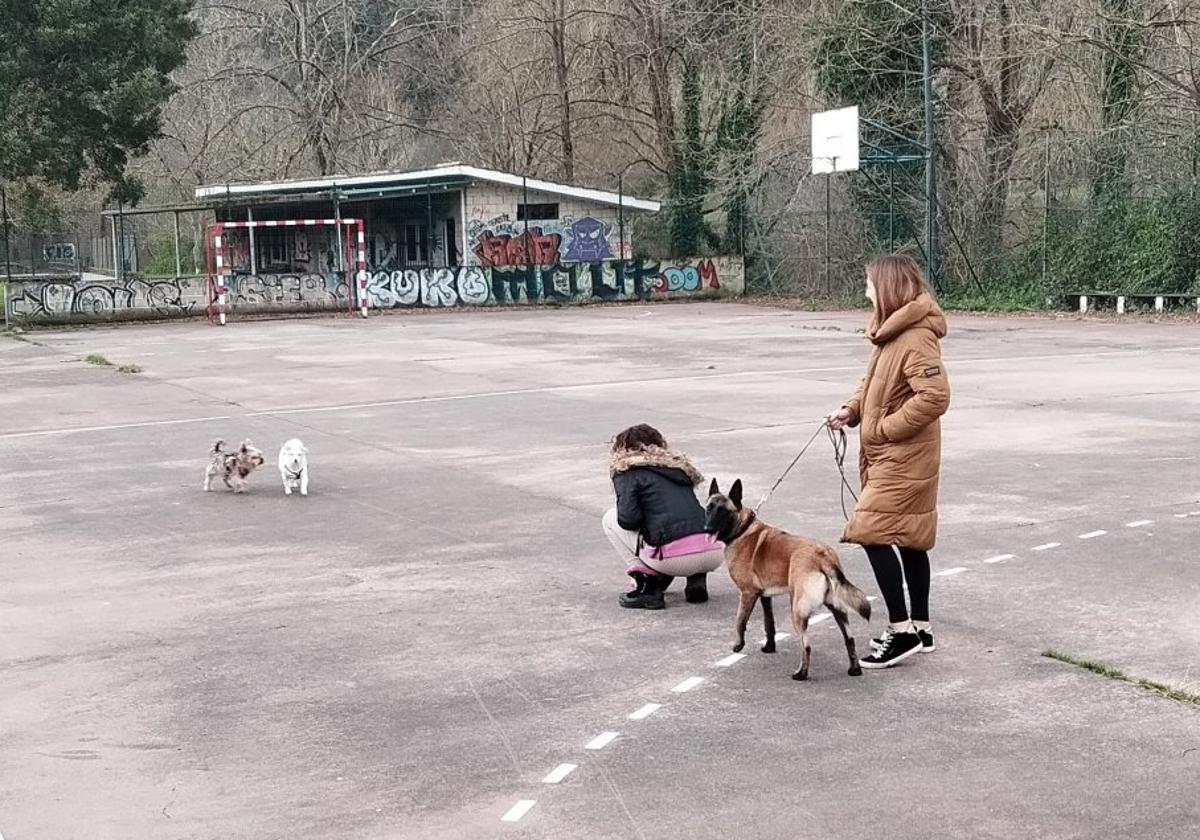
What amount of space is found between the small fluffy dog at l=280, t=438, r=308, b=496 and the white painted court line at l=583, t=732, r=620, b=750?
605cm

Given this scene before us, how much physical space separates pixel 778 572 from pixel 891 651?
2.01ft

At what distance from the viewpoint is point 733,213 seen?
40.3 meters

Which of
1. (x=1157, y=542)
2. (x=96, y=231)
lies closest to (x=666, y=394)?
(x=1157, y=542)

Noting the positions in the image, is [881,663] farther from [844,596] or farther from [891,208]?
[891,208]

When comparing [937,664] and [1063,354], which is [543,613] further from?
[1063,354]

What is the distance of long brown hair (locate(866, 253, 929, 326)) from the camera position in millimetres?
6215

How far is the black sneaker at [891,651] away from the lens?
20.7ft

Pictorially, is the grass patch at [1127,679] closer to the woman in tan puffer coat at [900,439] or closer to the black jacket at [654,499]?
the woman in tan puffer coat at [900,439]

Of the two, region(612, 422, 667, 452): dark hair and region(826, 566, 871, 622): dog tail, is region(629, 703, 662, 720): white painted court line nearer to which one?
region(826, 566, 871, 622): dog tail

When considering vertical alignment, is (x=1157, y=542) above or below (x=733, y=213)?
below

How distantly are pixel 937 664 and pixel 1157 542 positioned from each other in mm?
2909

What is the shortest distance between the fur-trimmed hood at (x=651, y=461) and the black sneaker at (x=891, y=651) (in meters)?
1.59

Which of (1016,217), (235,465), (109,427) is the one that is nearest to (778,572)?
(235,465)

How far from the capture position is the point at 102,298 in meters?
34.6
